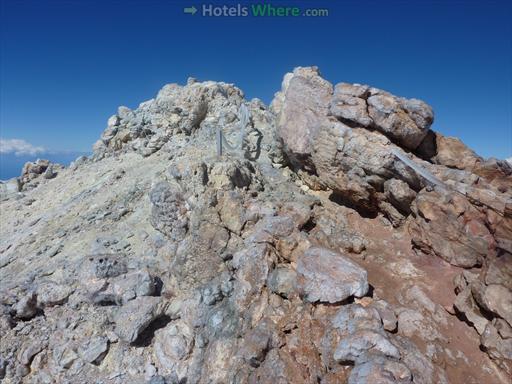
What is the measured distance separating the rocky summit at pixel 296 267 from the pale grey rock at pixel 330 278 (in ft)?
0.11

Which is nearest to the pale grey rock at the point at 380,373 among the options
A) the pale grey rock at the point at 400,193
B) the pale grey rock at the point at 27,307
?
the pale grey rock at the point at 400,193

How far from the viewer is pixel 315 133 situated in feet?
43.0

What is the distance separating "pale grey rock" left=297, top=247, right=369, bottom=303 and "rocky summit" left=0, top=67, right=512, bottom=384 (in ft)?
0.11

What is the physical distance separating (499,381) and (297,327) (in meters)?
4.66

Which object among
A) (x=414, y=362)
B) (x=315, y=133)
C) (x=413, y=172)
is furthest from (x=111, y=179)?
(x=414, y=362)

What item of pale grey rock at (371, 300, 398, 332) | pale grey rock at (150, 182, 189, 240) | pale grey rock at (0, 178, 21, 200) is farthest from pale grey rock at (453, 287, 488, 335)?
pale grey rock at (0, 178, 21, 200)

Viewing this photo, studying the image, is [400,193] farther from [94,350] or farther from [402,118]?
[94,350]

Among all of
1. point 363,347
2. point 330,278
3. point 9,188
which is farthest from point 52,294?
point 9,188

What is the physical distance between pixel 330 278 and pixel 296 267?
114 cm

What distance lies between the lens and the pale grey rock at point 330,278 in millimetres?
8594

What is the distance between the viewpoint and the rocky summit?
800 centimetres

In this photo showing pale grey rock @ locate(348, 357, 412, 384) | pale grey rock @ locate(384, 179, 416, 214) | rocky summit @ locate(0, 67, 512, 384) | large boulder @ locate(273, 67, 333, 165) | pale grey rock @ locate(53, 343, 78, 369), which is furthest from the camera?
large boulder @ locate(273, 67, 333, 165)

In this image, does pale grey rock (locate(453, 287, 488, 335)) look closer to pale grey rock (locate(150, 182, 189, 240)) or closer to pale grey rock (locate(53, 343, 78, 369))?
pale grey rock (locate(150, 182, 189, 240))

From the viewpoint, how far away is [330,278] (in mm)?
8852
